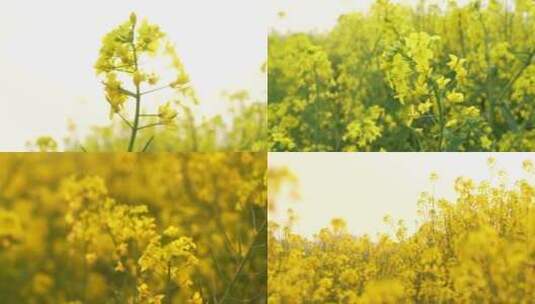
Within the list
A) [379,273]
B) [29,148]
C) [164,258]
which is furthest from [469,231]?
[29,148]

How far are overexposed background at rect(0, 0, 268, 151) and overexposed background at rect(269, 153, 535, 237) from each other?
0.29m

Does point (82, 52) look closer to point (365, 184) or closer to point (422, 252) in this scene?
point (365, 184)

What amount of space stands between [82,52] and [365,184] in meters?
0.82

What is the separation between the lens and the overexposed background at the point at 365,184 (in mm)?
3906

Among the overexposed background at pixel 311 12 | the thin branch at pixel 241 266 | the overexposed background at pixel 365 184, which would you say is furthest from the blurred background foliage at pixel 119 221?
the overexposed background at pixel 311 12

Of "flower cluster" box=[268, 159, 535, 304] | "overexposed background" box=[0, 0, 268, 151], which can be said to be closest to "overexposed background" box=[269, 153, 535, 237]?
"flower cluster" box=[268, 159, 535, 304]

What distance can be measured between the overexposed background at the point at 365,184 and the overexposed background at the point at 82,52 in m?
0.29

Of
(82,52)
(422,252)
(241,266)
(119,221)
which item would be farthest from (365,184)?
(82,52)

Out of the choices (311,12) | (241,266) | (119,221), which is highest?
(311,12)

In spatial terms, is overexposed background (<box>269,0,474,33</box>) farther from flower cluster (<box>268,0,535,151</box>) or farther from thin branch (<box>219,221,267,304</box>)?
thin branch (<box>219,221,267,304</box>)

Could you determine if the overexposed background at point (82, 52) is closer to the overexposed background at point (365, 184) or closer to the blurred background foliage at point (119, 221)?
the blurred background foliage at point (119, 221)

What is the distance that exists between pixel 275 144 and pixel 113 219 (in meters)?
0.47

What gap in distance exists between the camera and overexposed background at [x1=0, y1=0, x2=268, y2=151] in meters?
3.89

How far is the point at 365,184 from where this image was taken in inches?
154
